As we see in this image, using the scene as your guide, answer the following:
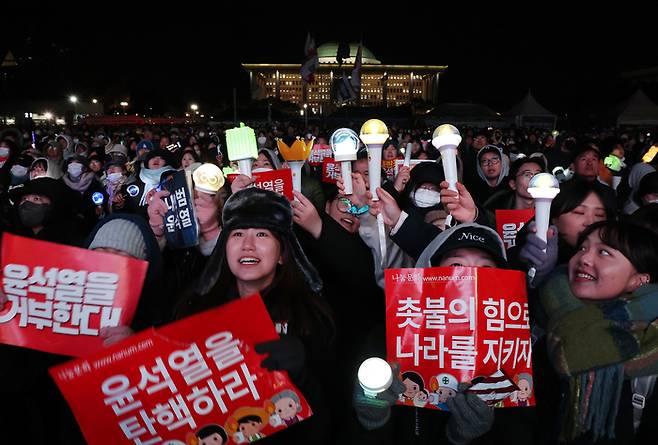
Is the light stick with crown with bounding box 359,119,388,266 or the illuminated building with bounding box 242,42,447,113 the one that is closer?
the light stick with crown with bounding box 359,119,388,266

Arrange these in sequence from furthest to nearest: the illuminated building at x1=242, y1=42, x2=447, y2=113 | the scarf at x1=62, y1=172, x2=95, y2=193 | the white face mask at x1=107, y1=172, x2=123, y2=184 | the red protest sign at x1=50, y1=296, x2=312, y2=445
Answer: the illuminated building at x1=242, y1=42, x2=447, y2=113
the white face mask at x1=107, y1=172, x2=123, y2=184
the scarf at x1=62, y1=172, x2=95, y2=193
the red protest sign at x1=50, y1=296, x2=312, y2=445

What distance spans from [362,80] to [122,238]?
8907 centimetres

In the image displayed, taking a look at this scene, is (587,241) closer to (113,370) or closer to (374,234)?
(374,234)

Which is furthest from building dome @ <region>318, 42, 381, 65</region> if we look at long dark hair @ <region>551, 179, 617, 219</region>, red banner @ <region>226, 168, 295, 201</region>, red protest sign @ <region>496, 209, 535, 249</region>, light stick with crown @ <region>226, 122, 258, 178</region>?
light stick with crown @ <region>226, 122, 258, 178</region>

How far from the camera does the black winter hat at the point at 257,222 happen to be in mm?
2105

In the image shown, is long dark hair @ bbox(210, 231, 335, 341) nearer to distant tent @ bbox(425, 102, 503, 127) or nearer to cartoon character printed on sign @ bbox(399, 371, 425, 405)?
cartoon character printed on sign @ bbox(399, 371, 425, 405)

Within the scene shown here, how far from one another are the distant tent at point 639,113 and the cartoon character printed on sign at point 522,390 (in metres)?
29.6

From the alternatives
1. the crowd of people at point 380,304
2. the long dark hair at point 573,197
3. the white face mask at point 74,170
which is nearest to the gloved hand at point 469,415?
the crowd of people at point 380,304

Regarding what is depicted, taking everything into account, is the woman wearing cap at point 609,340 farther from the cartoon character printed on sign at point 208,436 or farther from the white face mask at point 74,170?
the white face mask at point 74,170

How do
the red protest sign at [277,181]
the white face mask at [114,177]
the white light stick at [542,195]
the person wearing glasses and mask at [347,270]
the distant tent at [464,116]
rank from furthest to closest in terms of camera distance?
1. the distant tent at [464,116]
2. the white face mask at [114,177]
3. the red protest sign at [277,181]
4. the person wearing glasses and mask at [347,270]
5. the white light stick at [542,195]

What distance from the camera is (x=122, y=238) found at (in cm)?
230

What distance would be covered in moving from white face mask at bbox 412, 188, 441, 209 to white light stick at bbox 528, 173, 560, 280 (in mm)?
1548

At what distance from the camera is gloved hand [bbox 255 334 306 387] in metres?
1.67

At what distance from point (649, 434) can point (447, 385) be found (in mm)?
750
